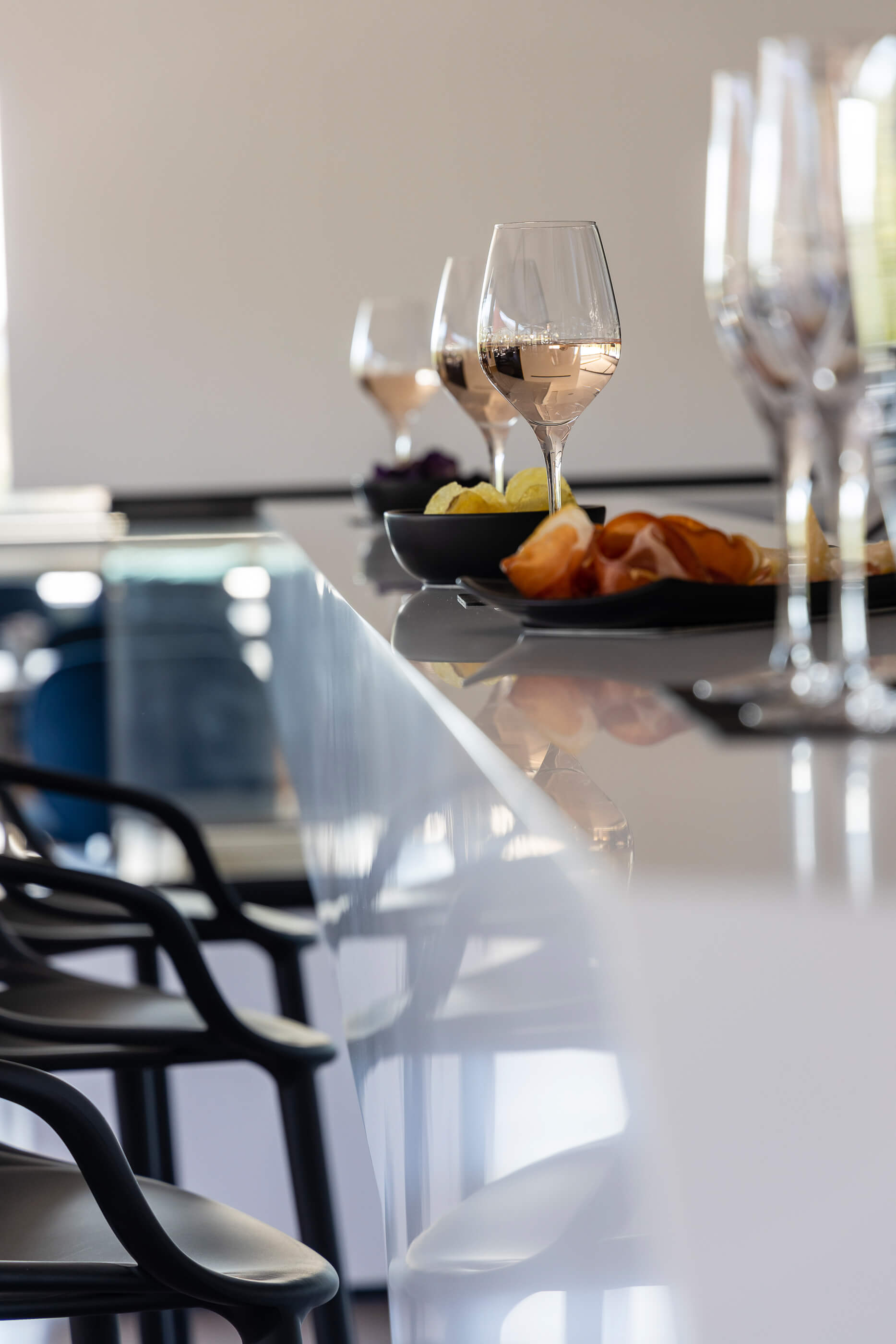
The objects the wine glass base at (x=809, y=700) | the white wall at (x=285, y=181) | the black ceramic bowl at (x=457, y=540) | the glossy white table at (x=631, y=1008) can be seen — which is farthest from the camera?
the white wall at (x=285, y=181)

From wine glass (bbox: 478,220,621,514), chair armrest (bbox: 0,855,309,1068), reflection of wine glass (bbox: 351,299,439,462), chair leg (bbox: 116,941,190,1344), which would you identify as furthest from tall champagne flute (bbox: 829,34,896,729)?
reflection of wine glass (bbox: 351,299,439,462)

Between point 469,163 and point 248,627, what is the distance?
1.15 m

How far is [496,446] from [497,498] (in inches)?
9.6

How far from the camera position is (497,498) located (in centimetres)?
88

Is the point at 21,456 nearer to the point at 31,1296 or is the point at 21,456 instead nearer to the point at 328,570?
the point at 328,570

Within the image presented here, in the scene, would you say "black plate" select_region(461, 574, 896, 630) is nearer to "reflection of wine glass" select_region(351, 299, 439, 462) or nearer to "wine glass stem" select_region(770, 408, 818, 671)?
"wine glass stem" select_region(770, 408, 818, 671)

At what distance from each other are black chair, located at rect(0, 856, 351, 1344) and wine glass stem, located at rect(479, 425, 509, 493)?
38 centimetres

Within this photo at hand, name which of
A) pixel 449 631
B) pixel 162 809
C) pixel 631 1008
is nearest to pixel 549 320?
pixel 449 631

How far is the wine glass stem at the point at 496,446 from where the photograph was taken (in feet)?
3.60

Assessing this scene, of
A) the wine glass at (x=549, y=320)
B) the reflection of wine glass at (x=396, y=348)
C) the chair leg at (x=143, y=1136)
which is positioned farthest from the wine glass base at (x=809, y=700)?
the reflection of wine glass at (x=396, y=348)

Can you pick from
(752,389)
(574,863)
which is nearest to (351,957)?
(752,389)

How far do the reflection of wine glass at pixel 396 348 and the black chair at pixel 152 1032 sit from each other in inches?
27.0

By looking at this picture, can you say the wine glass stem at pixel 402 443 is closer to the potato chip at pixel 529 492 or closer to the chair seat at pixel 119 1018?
the chair seat at pixel 119 1018

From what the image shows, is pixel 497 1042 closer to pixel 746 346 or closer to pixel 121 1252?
pixel 746 346
